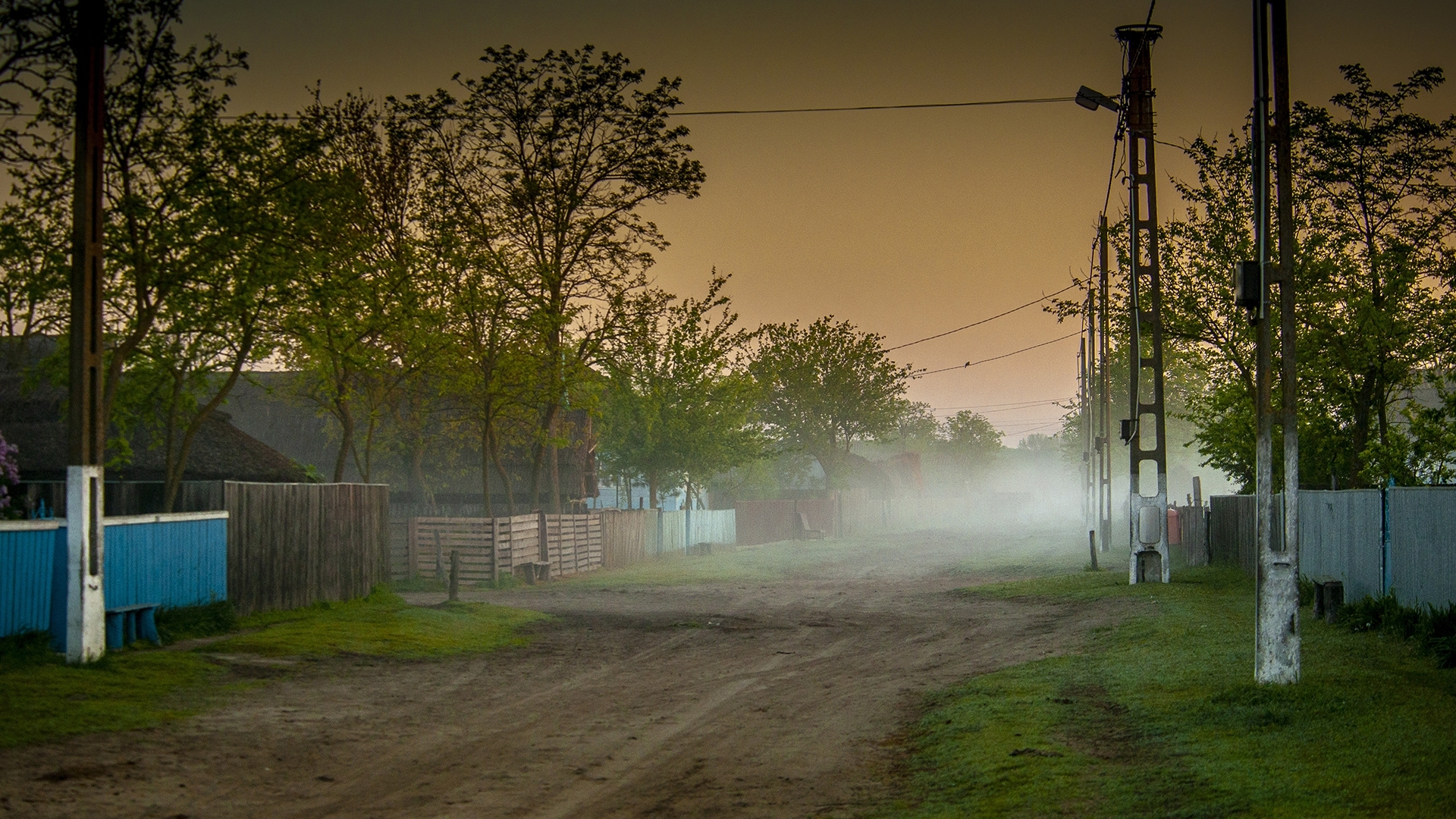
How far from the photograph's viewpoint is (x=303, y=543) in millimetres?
19359

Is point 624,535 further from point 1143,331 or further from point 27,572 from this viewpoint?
point 27,572

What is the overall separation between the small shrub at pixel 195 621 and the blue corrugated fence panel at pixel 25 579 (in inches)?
71.4

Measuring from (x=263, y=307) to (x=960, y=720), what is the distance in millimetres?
13736

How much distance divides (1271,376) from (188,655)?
1191 cm

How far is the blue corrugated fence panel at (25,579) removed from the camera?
12297mm

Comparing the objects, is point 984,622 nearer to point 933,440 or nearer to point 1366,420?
point 1366,420

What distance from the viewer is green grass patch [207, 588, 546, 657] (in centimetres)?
1505

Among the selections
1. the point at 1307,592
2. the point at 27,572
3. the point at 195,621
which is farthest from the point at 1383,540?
the point at 27,572

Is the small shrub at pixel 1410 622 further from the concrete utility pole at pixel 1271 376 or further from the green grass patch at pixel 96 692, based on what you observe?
the green grass patch at pixel 96 692

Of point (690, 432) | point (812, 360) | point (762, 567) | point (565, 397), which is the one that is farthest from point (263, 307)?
point (812, 360)

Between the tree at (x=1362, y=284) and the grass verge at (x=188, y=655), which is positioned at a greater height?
the tree at (x=1362, y=284)

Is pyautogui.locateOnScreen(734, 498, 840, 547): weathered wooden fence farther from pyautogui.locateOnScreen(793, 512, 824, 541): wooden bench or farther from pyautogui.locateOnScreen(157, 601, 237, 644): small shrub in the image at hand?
pyautogui.locateOnScreen(157, 601, 237, 644): small shrub

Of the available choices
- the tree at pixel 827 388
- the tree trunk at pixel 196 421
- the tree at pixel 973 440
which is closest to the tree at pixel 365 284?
the tree trunk at pixel 196 421

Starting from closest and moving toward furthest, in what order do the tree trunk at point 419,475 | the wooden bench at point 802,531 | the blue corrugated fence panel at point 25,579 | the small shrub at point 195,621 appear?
the blue corrugated fence panel at point 25,579, the small shrub at point 195,621, the tree trunk at point 419,475, the wooden bench at point 802,531
